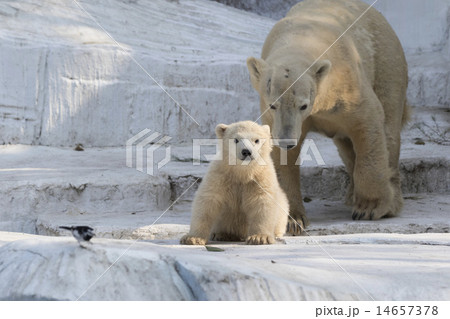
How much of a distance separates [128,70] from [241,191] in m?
4.29

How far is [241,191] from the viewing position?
440 centimetres

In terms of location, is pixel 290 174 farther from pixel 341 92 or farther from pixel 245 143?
pixel 245 143

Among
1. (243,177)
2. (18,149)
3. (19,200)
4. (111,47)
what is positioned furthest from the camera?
(111,47)

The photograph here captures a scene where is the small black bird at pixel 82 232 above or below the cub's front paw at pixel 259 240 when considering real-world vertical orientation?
above

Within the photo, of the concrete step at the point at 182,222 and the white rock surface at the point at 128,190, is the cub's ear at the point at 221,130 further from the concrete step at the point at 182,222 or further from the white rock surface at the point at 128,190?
the white rock surface at the point at 128,190

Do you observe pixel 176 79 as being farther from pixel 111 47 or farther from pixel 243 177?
pixel 243 177

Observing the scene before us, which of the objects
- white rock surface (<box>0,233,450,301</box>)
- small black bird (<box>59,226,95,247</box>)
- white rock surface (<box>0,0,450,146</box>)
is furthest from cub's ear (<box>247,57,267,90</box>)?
white rock surface (<box>0,0,450,146</box>)

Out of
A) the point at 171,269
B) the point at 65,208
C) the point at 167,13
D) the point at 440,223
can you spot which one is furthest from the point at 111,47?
the point at 171,269

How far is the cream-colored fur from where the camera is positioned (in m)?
4.28

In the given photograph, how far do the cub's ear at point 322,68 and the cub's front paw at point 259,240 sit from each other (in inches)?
64.0

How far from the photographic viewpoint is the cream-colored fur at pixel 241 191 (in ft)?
14.0

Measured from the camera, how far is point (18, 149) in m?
7.67

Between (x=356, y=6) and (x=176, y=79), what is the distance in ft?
8.19

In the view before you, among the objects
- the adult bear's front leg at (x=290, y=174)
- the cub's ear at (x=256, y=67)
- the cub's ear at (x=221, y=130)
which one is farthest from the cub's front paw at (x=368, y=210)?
the cub's ear at (x=221, y=130)
